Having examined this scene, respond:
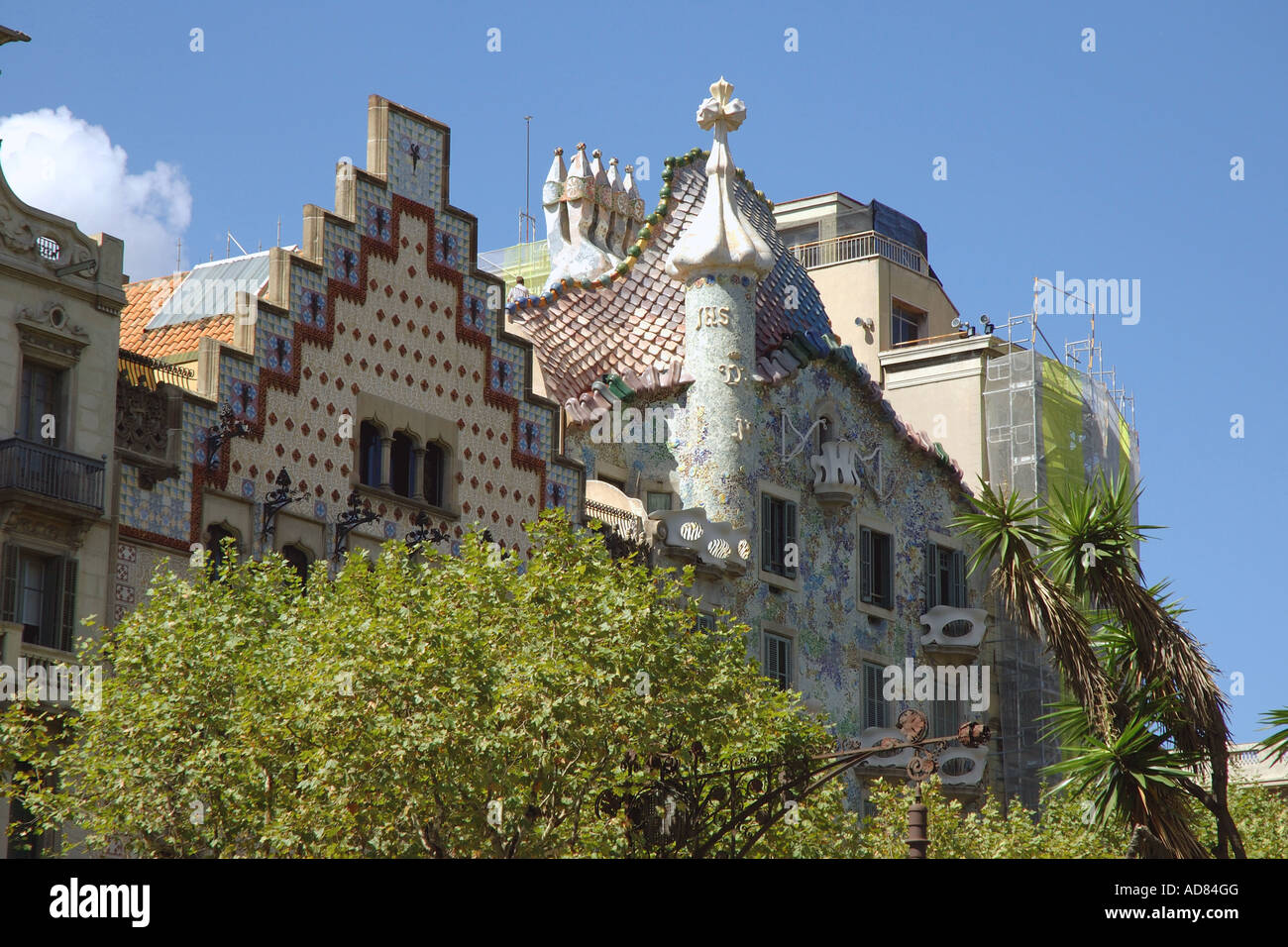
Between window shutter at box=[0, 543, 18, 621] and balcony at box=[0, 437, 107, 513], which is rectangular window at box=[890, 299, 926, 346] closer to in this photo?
balcony at box=[0, 437, 107, 513]

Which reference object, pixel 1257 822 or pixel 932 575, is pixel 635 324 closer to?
pixel 932 575

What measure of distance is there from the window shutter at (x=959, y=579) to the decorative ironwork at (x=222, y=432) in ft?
63.8

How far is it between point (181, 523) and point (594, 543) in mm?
6842

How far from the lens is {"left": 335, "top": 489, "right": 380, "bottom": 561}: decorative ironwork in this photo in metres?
34.8

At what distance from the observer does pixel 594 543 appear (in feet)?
96.1

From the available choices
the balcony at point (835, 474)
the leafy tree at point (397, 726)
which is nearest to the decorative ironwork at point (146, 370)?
the leafy tree at point (397, 726)

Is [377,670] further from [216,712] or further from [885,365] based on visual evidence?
[885,365]

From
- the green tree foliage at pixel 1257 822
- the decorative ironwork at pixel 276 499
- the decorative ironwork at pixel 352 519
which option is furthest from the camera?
the green tree foliage at pixel 1257 822

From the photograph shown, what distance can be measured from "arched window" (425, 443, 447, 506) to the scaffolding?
15.8m

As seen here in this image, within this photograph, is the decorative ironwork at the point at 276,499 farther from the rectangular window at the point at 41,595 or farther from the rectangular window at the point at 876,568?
the rectangular window at the point at 876,568

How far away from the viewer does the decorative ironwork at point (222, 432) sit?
33219 mm

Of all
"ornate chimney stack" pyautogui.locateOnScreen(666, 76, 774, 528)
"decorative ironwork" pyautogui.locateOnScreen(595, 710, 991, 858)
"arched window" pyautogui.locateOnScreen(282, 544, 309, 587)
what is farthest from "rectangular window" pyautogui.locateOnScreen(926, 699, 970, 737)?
"decorative ironwork" pyautogui.locateOnScreen(595, 710, 991, 858)

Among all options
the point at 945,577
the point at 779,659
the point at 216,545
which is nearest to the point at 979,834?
the point at 779,659
